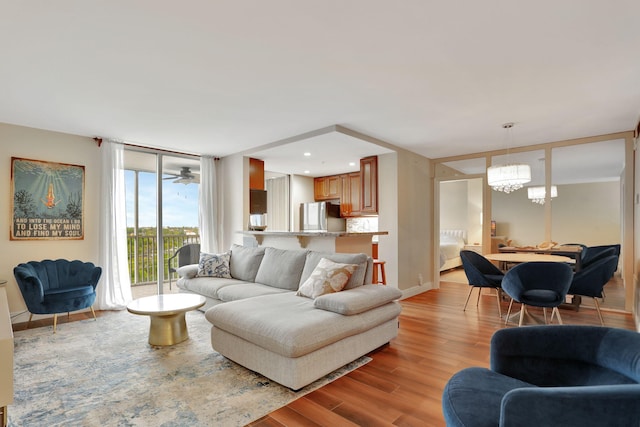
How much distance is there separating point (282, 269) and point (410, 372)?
6.03 feet

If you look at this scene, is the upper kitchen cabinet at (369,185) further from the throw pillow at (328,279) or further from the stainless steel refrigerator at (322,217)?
the throw pillow at (328,279)

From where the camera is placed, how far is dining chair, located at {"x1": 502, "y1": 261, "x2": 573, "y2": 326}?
337 cm

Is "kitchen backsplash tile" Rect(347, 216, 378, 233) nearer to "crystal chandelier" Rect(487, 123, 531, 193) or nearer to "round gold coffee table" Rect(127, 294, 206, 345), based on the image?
"crystal chandelier" Rect(487, 123, 531, 193)

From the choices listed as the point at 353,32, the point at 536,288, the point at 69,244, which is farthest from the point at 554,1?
the point at 69,244

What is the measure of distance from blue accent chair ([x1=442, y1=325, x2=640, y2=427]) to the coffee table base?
271cm

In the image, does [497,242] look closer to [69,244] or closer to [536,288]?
[536,288]

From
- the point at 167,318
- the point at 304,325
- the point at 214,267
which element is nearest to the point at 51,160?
the point at 214,267

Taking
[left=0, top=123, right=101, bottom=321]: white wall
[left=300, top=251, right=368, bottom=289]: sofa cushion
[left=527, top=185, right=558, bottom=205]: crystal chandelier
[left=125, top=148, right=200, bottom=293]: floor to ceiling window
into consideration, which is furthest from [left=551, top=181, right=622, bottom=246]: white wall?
[left=0, top=123, right=101, bottom=321]: white wall

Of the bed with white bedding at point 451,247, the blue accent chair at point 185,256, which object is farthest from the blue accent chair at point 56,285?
the bed with white bedding at point 451,247

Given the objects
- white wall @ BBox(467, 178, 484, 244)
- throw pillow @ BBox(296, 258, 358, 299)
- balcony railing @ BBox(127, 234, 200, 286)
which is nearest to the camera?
throw pillow @ BBox(296, 258, 358, 299)

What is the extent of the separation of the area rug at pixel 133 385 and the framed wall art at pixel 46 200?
140cm

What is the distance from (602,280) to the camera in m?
3.63

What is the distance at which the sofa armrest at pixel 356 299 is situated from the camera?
8.73 ft

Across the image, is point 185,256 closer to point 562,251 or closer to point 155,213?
point 155,213
